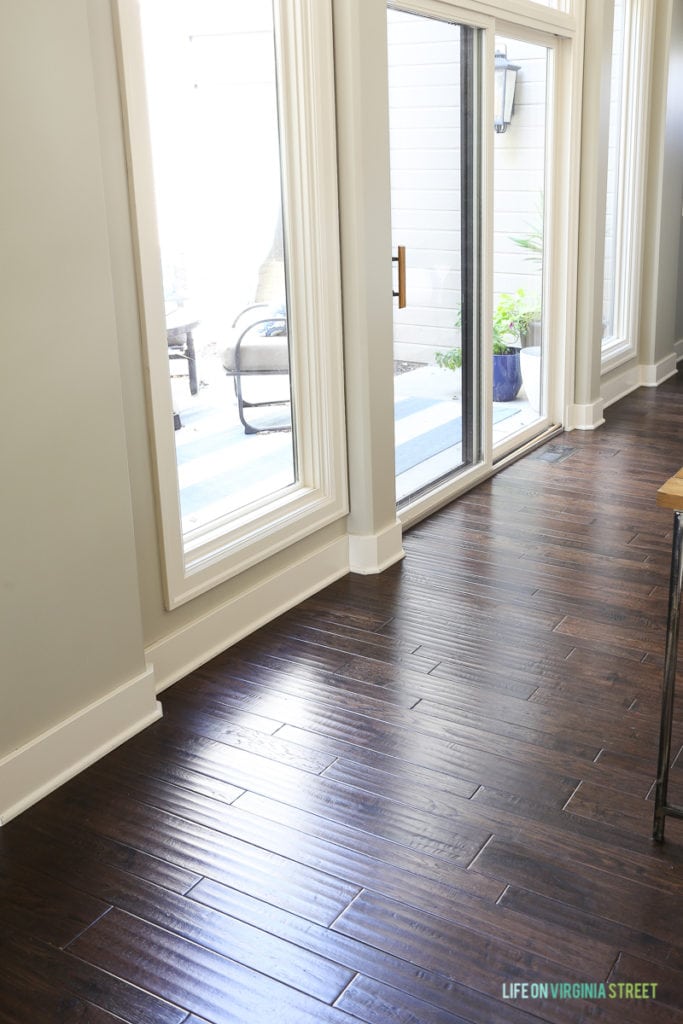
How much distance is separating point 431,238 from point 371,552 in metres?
1.40

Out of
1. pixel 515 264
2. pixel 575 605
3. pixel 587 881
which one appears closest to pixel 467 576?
pixel 575 605

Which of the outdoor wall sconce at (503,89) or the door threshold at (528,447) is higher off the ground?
the outdoor wall sconce at (503,89)

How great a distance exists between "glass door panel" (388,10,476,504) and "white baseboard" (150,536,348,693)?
2.19 ft

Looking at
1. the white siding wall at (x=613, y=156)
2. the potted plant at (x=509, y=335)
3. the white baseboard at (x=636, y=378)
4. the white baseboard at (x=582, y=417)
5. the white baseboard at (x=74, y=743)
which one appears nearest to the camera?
the white baseboard at (x=74, y=743)

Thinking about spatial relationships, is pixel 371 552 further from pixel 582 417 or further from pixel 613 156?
pixel 613 156

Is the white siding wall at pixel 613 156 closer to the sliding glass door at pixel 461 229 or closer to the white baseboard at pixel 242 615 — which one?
the sliding glass door at pixel 461 229

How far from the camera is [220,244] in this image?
3.27 metres

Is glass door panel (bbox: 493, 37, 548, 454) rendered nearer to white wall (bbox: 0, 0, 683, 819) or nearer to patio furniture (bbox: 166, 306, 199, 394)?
patio furniture (bbox: 166, 306, 199, 394)

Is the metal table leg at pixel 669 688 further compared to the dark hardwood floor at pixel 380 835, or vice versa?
the metal table leg at pixel 669 688

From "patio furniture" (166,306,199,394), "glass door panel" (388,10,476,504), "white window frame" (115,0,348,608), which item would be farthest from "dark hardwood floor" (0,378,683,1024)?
"glass door panel" (388,10,476,504)

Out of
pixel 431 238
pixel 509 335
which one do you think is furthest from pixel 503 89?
pixel 509 335

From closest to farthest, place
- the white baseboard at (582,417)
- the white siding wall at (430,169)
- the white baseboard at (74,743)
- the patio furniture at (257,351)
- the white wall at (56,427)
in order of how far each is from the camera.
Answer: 1. the white wall at (56,427)
2. the white baseboard at (74,743)
3. the patio furniture at (257,351)
4. the white siding wall at (430,169)
5. the white baseboard at (582,417)

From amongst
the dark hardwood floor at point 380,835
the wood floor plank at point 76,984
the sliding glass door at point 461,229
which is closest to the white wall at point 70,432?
the dark hardwood floor at point 380,835

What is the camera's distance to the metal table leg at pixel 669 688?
210 centimetres
